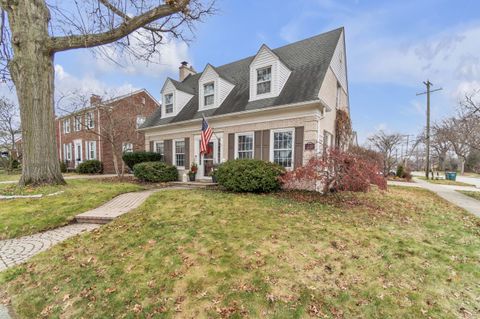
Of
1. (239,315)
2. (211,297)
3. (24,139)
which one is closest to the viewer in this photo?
(239,315)

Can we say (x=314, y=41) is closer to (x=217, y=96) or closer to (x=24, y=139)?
(x=217, y=96)

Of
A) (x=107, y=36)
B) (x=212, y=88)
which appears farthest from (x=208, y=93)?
(x=107, y=36)

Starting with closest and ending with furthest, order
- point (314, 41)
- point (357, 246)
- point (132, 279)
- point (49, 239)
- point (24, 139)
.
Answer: point (132, 279), point (357, 246), point (49, 239), point (24, 139), point (314, 41)

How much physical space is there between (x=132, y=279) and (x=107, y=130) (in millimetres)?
14178

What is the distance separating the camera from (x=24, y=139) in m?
8.02

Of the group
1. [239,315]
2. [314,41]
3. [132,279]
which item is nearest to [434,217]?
[239,315]

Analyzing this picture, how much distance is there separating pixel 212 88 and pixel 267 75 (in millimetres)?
3515

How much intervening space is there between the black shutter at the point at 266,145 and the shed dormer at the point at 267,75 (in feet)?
5.76

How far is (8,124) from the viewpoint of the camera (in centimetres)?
2006

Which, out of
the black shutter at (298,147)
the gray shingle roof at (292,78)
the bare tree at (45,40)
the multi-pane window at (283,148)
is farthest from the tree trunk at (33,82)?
the black shutter at (298,147)

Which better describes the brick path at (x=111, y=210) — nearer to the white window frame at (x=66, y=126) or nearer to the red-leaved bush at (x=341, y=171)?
the red-leaved bush at (x=341, y=171)

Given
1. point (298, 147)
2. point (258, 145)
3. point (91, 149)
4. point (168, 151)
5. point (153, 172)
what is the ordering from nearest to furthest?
point (298, 147) < point (258, 145) < point (153, 172) < point (168, 151) < point (91, 149)

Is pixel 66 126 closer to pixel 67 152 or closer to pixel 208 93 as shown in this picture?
pixel 67 152

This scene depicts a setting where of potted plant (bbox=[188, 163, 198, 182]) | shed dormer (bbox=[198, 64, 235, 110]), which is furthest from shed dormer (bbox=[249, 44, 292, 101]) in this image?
potted plant (bbox=[188, 163, 198, 182])
